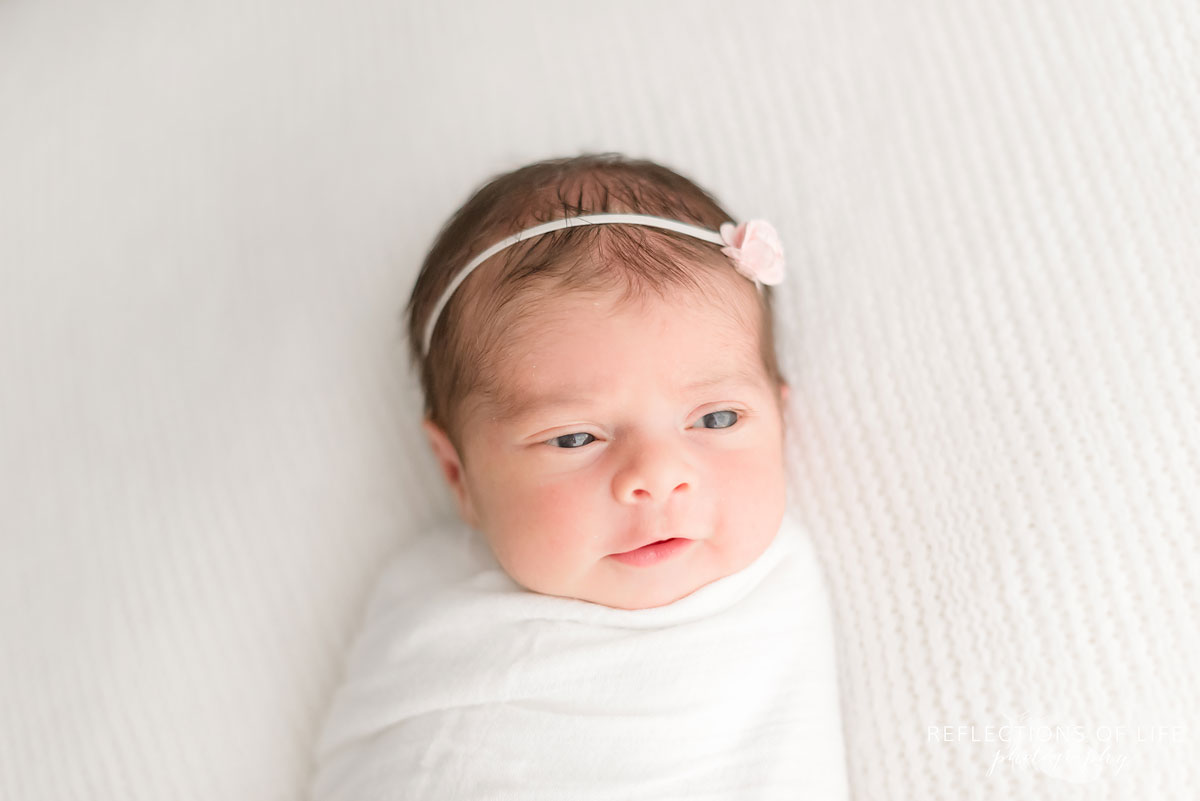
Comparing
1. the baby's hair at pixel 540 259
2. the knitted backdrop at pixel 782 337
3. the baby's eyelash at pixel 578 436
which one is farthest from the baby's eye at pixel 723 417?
the knitted backdrop at pixel 782 337

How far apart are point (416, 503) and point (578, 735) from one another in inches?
20.1

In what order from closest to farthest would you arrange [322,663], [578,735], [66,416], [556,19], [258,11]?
[578,735] → [322,663] → [66,416] → [556,19] → [258,11]

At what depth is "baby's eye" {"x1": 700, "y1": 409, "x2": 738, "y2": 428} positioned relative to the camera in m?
1.22

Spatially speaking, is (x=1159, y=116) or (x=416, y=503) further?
(x=416, y=503)

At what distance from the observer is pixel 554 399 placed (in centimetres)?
116

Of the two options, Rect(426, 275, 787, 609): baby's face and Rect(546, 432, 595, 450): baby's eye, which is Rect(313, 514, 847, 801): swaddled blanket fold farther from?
Rect(546, 432, 595, 450): baby's eye

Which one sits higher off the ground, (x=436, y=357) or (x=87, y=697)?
(x=436, y=357)

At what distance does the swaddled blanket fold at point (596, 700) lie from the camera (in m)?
1.13

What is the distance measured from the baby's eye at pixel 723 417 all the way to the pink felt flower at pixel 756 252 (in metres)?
0.19

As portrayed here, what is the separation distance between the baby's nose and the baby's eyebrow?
9 centimetres

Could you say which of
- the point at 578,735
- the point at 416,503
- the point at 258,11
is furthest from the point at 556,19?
the point at 578,735

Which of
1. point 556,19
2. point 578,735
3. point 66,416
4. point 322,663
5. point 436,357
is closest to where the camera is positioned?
point 578,735

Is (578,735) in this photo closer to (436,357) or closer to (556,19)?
(436,357)

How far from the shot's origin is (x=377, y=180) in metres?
1.65
